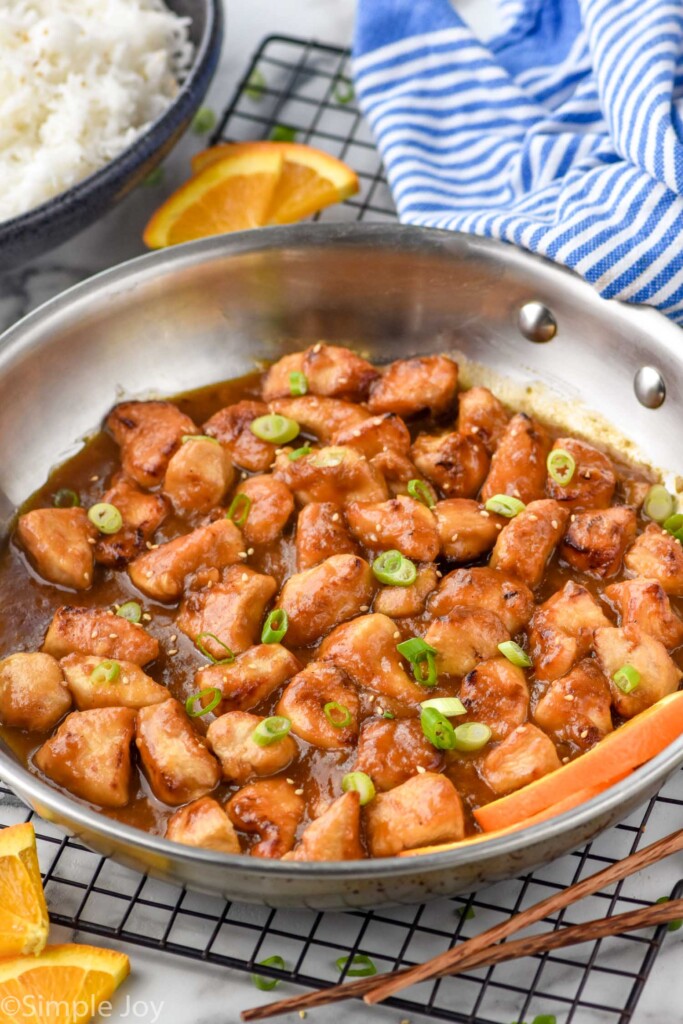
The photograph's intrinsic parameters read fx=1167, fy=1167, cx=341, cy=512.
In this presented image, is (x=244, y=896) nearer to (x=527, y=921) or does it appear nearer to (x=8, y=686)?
(x=527, y=921)

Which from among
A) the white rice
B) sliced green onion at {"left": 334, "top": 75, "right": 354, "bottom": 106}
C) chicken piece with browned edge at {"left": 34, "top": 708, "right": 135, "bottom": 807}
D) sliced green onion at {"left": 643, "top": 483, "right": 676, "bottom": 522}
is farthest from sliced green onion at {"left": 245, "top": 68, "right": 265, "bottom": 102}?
chicken piece with browned edge at {"left": 34, "top": 708, "right": 135, "bottom": 807}

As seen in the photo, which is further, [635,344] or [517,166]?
[517,166]

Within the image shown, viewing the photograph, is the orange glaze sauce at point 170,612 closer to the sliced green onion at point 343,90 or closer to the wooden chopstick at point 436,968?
the wooden chopstick at point 436,968

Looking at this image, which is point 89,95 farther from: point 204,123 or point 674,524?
point 674,524

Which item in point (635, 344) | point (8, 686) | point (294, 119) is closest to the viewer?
point (8, 686)

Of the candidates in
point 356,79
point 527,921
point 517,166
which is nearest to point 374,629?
point 527,921

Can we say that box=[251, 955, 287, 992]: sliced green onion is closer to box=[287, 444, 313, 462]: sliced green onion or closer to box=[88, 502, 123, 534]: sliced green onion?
box=[88, 502, 123, 534]: sliced green onion

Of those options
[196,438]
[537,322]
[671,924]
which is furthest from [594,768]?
[537,322]
